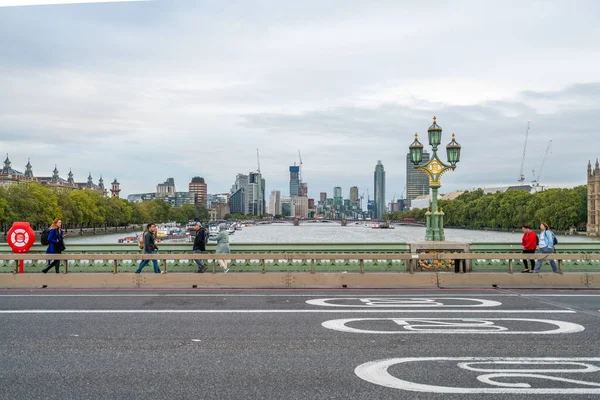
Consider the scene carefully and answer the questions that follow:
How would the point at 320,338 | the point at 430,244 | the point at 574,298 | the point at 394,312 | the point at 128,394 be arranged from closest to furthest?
the point at 128,394 < the point at 320,338 < the point at 394,312 < the point at 574,298 < the point at 430,244

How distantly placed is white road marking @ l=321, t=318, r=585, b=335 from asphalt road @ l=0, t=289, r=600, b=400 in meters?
0.02

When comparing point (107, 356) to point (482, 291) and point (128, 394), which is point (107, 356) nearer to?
point (128, 394)

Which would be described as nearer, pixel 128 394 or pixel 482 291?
pixel 128 394

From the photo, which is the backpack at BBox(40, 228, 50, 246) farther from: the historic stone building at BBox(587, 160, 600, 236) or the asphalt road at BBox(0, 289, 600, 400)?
the historic stone building at BBox(587, 160, 600, 236)

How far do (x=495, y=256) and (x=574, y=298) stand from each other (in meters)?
2.90

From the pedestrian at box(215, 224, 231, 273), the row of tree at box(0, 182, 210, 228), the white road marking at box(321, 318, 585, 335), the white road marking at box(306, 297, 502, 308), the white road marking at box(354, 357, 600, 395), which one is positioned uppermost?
the row of tree at box(0, 182, 210, 228)

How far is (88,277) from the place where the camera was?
19.0m

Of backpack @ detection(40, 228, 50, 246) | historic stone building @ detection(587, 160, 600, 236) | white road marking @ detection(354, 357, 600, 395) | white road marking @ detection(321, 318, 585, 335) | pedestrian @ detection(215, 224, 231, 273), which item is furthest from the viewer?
historic stone building @ detection(587, 160, 600, 236)

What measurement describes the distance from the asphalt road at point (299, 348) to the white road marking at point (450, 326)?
0.08 feet

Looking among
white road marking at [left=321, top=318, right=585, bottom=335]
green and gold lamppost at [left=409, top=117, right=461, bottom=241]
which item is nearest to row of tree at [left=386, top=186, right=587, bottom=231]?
green and gold lamppost at [left=409, top=117, right=461, bottom=241]

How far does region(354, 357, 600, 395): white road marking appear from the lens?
7.39 metres

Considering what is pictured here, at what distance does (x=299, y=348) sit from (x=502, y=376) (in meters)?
3.28

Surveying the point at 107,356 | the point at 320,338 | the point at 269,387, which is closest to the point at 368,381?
the point at 269,387

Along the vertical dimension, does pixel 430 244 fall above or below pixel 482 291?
above
